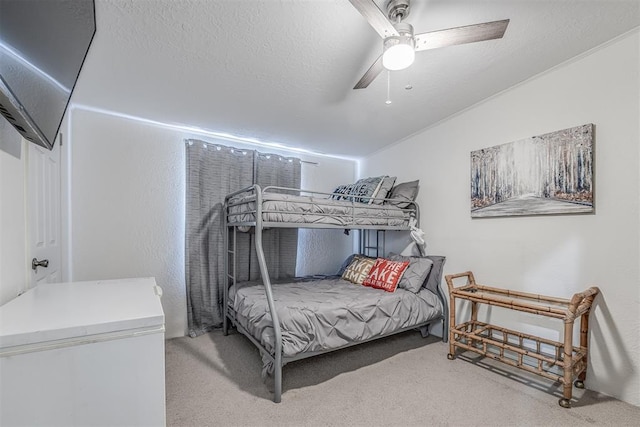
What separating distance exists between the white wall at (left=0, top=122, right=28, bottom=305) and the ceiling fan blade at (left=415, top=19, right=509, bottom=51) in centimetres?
196

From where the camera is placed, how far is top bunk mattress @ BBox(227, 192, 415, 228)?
90.6 inches

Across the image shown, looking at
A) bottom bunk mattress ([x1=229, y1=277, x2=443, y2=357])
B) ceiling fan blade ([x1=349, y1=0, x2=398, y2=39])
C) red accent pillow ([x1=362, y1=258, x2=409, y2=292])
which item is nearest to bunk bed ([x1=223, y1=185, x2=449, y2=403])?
bottom bunk mattress ([x1=229, y1=277, x2=443, y2=357])

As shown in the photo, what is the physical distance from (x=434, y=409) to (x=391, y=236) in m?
2.05

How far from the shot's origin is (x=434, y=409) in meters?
1.73

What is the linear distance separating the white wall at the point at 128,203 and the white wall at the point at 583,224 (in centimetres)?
286

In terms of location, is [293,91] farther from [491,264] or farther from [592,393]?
[592,393]

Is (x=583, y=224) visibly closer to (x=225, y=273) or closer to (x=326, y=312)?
(x=326, y=312)

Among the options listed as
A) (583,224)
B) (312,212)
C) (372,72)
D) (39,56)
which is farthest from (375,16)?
(583,224)

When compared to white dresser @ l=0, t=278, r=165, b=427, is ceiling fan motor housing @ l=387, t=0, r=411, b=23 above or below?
Result: above

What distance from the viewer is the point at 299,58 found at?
1.85 meters

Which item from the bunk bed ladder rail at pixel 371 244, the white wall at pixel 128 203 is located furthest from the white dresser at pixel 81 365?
the bunk bed ladder rail at pixel 371 244

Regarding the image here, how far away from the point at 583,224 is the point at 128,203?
148 inches

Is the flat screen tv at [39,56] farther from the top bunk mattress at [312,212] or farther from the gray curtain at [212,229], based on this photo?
the gray curtain at [212,229]

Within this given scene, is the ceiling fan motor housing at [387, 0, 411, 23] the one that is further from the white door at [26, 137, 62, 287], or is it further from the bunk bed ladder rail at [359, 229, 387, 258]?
the bunk bed ladder rail at [359, 229, 387, 258]
